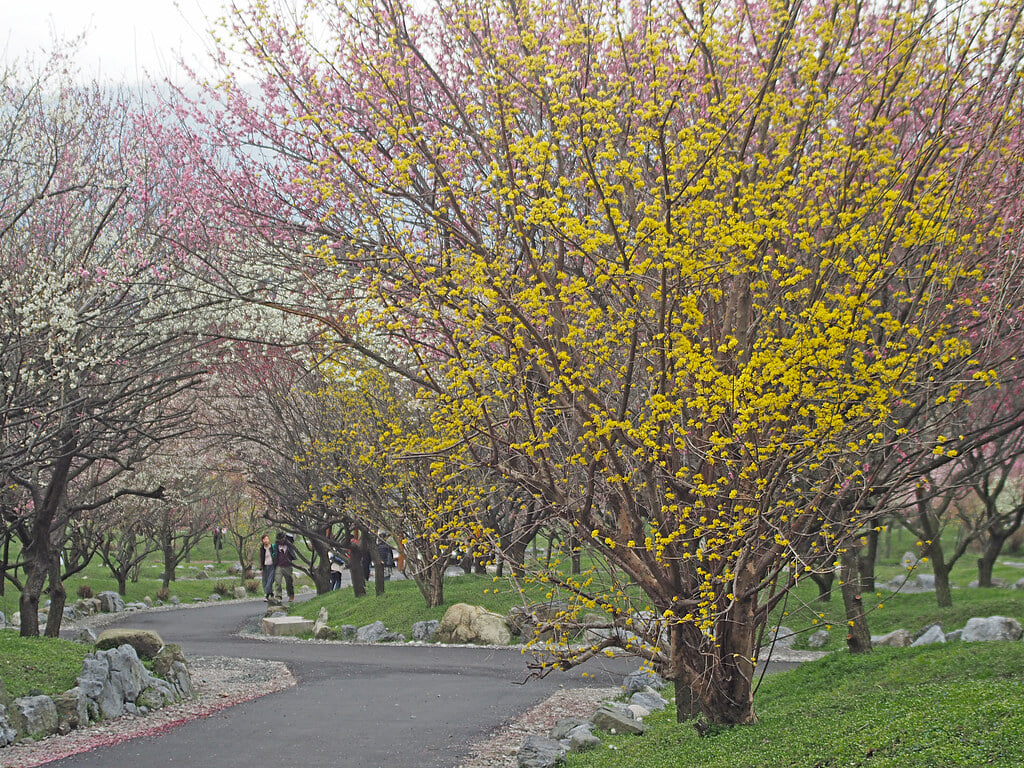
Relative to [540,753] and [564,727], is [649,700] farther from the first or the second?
[540,753]

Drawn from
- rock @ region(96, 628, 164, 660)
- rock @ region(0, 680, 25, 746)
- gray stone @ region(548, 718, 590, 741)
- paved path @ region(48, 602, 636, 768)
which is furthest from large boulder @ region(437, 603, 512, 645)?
rock @ region(0, 680, 25, 746)

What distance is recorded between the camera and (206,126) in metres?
14.5

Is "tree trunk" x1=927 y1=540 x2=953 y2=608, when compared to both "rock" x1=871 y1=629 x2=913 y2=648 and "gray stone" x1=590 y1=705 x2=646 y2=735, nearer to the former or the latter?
"rock" x1=871 y1=629 x2=913 y2=648

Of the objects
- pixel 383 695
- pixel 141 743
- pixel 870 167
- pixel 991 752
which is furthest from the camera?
pixel 383 695

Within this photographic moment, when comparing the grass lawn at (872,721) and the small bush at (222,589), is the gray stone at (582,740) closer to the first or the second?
the grass lawn at (872,721)

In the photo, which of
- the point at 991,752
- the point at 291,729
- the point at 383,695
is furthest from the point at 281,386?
the point at 991,752

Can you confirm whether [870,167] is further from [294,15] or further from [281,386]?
[281,386]

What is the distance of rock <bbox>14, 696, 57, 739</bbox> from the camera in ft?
33.0

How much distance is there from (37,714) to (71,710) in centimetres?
52

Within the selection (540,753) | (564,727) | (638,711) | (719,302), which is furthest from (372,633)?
(719,302)

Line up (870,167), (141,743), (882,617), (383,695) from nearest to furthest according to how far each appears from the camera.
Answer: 1. (870,167)
2. (141,743)
3. (383,695)
4. (882,617)

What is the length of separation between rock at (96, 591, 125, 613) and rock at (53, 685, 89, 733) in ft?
68.0

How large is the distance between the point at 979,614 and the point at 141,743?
523 inches

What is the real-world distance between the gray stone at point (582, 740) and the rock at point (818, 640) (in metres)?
8.06
